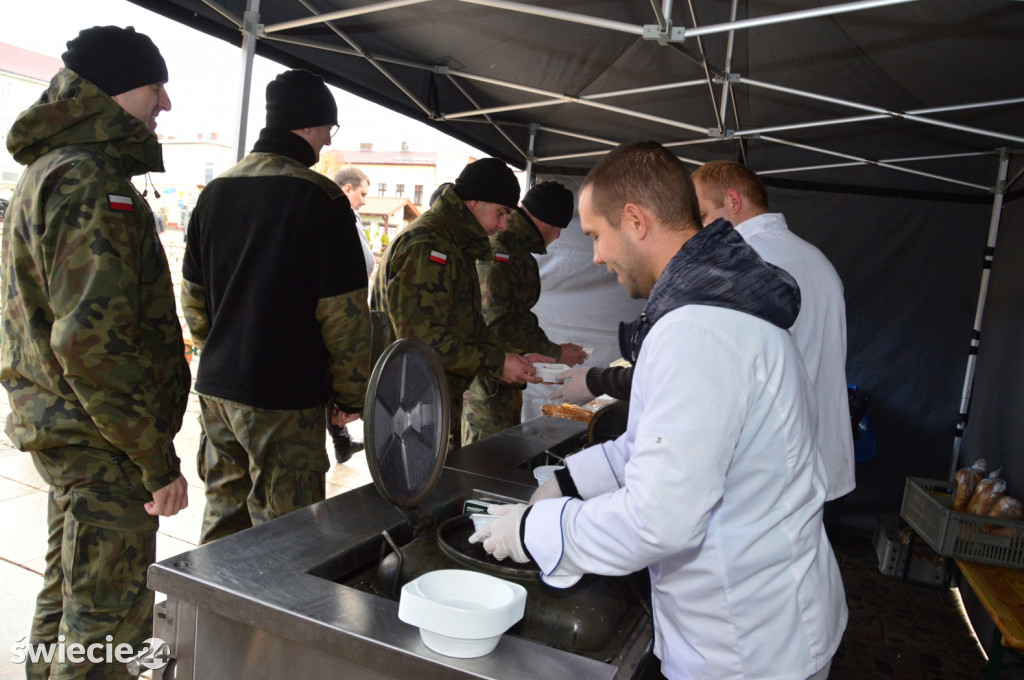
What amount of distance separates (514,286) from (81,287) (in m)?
2.52

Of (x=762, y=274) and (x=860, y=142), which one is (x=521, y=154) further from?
(x=762, y=274)

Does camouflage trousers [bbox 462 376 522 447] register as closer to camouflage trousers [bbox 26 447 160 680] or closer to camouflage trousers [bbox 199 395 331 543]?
camouflage trousers [bbox 199 395 331 543]

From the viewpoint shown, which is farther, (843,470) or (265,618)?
(843,470)

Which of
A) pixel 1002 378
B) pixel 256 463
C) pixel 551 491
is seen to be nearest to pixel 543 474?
pixel 551 491

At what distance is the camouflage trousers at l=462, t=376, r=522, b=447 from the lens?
11.6 ft

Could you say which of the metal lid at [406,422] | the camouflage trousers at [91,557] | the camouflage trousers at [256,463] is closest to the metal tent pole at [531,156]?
the camouflage trousers at [256,463]

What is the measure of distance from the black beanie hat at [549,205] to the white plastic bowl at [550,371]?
1.33 metres

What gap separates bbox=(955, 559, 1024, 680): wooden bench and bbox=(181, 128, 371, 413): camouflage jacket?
2.44 m

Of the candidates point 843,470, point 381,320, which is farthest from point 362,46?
point 843,470

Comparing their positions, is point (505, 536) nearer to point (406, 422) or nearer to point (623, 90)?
point (406, 422)

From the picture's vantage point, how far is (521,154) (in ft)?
18.1

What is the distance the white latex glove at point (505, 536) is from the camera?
1.17 meters

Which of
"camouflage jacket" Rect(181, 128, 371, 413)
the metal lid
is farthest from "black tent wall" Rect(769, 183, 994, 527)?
the metal lid

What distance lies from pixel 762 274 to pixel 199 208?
1710 millimetres
